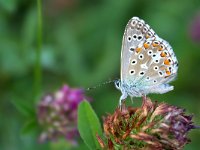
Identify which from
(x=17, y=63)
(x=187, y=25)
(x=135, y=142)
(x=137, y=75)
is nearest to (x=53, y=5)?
(x=17, y=63)

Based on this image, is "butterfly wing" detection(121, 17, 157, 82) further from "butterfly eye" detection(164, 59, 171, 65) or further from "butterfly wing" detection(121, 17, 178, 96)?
"butterfly eye" detection(164, 59, 171, 65)

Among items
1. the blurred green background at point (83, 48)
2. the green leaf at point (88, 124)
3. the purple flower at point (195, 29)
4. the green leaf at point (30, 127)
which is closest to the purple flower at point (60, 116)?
the green leaf at point (30, 127)

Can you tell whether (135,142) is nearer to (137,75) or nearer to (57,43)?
(137,75)

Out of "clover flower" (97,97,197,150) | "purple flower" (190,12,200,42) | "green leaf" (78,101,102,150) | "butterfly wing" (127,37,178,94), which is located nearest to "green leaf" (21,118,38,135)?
"green leaf" (78,101,102,150)

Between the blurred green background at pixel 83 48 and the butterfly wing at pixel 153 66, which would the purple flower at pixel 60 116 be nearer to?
the blurred green background at pixel 83 48

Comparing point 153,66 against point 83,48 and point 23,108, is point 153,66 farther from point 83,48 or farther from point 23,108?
point 83,48
